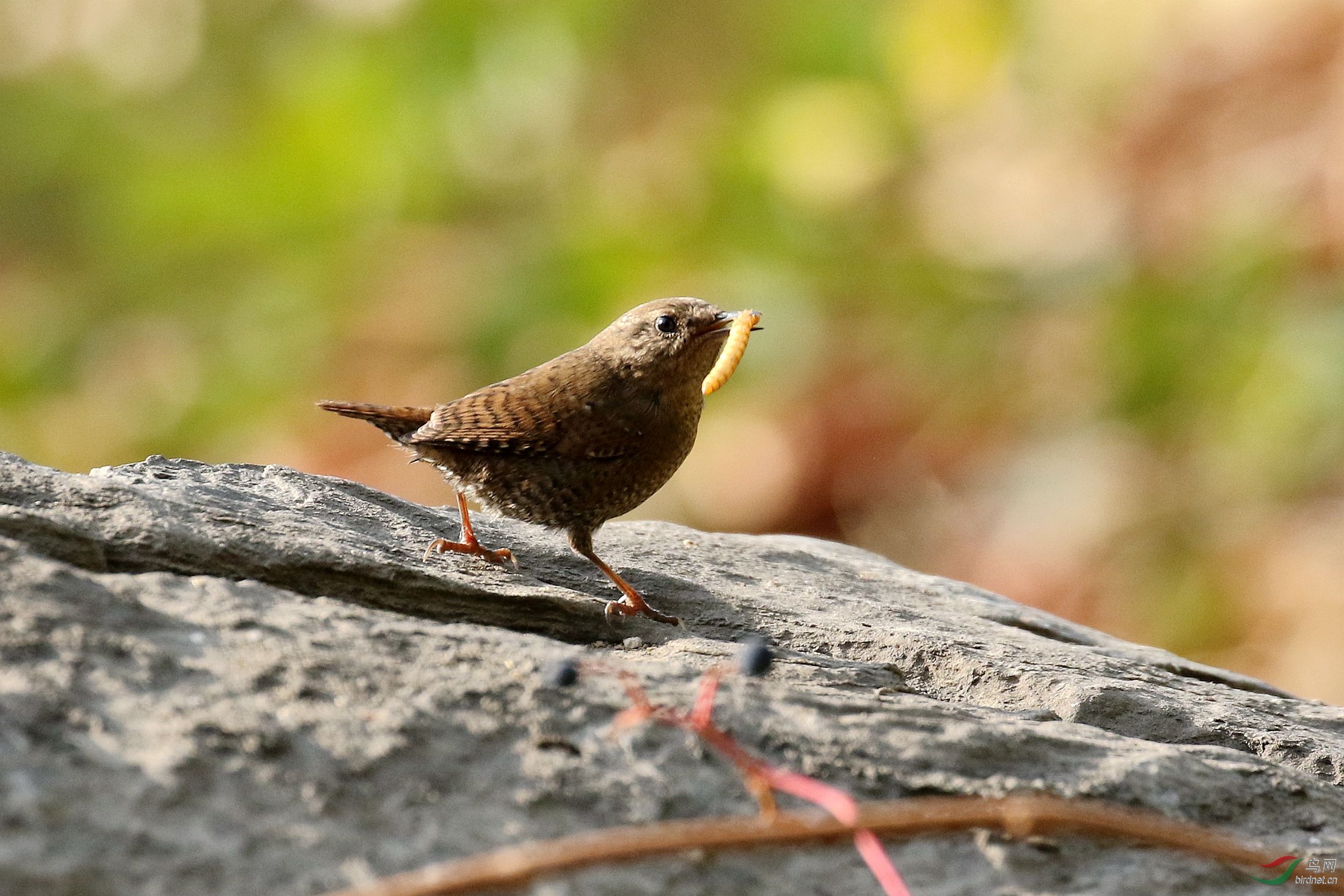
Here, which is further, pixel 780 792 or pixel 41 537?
pixel 41 537

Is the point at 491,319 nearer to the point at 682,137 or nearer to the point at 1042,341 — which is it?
the point at 682,137

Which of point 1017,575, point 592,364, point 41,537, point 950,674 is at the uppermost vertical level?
point 1017,575

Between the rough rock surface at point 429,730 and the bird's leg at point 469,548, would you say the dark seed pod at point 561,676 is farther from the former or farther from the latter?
the bird's leg at point 469,548

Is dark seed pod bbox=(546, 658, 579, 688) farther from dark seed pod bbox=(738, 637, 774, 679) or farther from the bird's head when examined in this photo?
the bird's head

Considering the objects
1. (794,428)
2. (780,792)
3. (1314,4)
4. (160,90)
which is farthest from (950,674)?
(160,90)

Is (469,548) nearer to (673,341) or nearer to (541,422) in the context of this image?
(541,422)

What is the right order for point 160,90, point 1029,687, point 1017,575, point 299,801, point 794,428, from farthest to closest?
point 160,90 < point 794,428 < point 1017,575 < point 1029,687 < point 299,801
